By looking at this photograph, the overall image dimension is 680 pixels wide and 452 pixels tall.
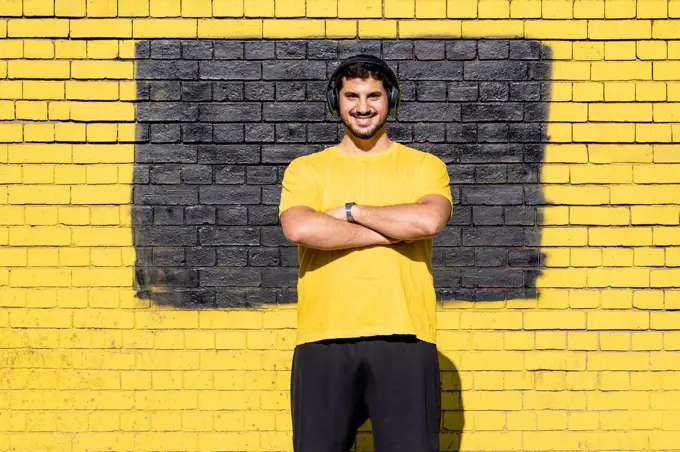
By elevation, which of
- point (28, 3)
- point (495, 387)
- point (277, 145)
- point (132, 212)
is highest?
point (28, 3)

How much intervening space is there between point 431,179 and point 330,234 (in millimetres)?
515

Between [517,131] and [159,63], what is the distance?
2056 mm

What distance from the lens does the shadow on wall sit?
5.60 metres

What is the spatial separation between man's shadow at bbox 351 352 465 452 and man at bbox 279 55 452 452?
1.56m

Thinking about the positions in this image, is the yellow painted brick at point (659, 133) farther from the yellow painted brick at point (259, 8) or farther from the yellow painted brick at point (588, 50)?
the yellow painted brick at point (259, 8)

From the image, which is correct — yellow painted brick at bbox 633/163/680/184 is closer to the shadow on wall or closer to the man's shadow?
the shadow on wall

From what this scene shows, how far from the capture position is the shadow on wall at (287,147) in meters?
5.60

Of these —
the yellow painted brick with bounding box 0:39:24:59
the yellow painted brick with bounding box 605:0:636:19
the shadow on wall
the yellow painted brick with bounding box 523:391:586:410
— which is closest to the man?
the shadow on wall

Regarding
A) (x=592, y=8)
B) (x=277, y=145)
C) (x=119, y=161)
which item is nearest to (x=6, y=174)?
(x=119, y=161)

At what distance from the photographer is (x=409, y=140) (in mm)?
5621

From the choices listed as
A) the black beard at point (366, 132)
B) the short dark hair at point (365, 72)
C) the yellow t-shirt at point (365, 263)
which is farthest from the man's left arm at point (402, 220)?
the short dark hair at point (365, 72)

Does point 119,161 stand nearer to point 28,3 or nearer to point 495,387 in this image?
point 28,3

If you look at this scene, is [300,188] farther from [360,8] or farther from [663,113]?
[663,113]

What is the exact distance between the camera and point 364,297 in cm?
396
